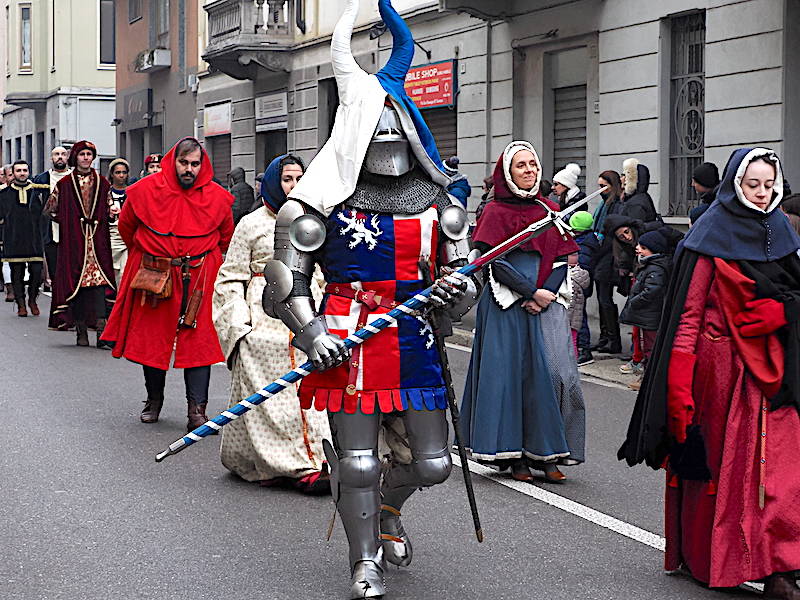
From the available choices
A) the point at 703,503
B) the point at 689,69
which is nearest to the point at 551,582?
the point at 703,503

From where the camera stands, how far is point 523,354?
25.1 feet

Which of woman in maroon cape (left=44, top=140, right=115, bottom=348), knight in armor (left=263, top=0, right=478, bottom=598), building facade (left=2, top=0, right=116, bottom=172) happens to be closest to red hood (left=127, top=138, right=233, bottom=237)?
knight in armor (left=263, top=0, right=478, bottom=598)

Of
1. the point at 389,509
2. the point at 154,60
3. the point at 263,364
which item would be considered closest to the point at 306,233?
the point at 389,509

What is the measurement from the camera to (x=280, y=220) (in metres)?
5.26

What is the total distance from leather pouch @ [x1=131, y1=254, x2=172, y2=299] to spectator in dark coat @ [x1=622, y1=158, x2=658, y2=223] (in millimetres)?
5087

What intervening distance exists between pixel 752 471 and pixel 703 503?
0.23 metres

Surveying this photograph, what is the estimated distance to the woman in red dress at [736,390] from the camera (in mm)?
5273

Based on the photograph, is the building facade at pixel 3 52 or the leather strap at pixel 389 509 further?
the building facade at pixel 3 52

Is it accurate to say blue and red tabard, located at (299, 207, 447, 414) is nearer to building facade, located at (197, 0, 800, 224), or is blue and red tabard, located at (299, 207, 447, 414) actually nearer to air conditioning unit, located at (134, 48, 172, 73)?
building facade, located at (197, 0, 800, 224)

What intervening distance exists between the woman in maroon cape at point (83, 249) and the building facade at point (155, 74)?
59.9 feet

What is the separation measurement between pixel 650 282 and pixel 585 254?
2475 millimetres

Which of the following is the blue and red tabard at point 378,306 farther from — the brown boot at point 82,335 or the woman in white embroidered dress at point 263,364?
the brown boot at point 82,335

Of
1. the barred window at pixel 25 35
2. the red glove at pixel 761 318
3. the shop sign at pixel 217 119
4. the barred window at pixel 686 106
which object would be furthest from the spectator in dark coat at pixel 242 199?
the barred window at pixel 25 35

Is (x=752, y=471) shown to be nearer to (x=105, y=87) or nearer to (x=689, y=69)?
(x=689, y=69)
